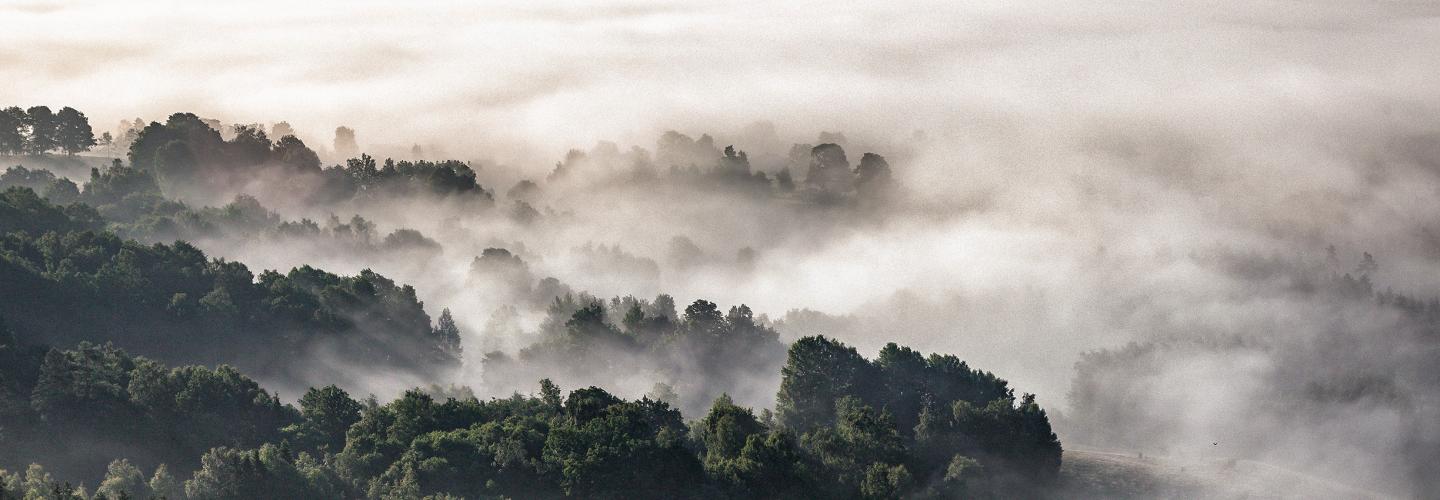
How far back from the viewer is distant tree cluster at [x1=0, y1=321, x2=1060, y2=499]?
11394cm

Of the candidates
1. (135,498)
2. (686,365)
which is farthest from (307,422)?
(686,365)

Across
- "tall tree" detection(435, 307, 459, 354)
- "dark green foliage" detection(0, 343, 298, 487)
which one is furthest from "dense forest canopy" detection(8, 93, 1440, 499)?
"tall tree" detection(435, 307, 459, 354)

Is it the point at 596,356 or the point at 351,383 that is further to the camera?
the point at 596,356

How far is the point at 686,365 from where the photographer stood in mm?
179375

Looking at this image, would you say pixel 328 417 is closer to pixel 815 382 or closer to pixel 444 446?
pixel 444 446

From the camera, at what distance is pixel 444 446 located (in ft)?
390

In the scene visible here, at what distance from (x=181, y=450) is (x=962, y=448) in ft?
195

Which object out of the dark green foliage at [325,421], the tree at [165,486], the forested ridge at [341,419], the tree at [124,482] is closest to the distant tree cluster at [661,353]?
the forested ridge at [341,419]

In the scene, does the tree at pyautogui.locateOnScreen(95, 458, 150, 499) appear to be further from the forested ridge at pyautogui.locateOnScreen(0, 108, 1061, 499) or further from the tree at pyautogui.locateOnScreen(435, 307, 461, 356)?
the tree at pyautogui.locateOnScreen(435, 307, 461, 356)

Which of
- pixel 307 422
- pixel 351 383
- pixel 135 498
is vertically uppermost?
pixel 351 383

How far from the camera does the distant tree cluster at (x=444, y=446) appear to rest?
113938mm

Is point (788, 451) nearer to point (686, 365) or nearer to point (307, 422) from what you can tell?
point (307, 422)

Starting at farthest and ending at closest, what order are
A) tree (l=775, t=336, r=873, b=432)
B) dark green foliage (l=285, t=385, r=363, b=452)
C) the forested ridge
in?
tree (l=775, t=336, r=873, b=432) → dark green foliage (l=285, t=385, r=363, b=452) → the forested ridge

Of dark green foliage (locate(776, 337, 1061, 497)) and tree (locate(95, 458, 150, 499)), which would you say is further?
dark green foliage (locate(776, 337, 1061, 497))
